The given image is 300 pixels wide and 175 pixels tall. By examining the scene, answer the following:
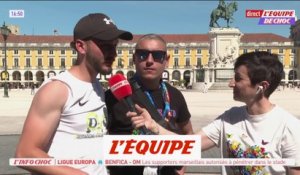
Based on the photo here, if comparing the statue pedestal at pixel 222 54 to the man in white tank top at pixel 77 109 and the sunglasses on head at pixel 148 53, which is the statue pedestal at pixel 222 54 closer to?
the sunglasses on head at pixel 148 53

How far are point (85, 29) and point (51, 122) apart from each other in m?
0.50

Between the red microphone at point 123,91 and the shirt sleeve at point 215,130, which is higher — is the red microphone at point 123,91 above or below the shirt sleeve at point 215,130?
above

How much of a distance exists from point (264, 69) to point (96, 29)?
0.88 meters

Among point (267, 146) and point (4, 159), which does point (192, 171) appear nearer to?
point (4, 159)

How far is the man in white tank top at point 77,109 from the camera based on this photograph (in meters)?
1.69

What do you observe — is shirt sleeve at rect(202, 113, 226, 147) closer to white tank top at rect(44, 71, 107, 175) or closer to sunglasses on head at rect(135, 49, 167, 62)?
sunglasses on head at rect(135, 49, 167, 62)

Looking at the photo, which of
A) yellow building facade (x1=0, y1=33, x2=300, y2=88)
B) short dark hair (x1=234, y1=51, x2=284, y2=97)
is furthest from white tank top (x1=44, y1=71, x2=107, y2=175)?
yellow building facade (x1=0, y1=33, x2=300, y2=88)

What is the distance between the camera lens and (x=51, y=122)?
1718 mm

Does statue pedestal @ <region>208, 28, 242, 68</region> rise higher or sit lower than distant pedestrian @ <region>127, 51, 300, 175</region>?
higher

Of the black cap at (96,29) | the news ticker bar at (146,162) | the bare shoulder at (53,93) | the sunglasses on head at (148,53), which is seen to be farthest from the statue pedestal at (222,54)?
the bare shoulder at (53,93)

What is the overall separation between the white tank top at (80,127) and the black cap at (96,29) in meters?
0.21

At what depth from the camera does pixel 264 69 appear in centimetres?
207

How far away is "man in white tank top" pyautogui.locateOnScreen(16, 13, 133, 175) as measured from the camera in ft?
5.54

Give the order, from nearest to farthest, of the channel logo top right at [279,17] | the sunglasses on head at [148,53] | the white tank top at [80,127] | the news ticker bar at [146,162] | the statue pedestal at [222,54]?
the news ticker bar at [146,162], the white tank top at [80,127], the sunglasses on head at [148,53], the channel logo top right at [279,17], the statue pedestal at [222,54]
